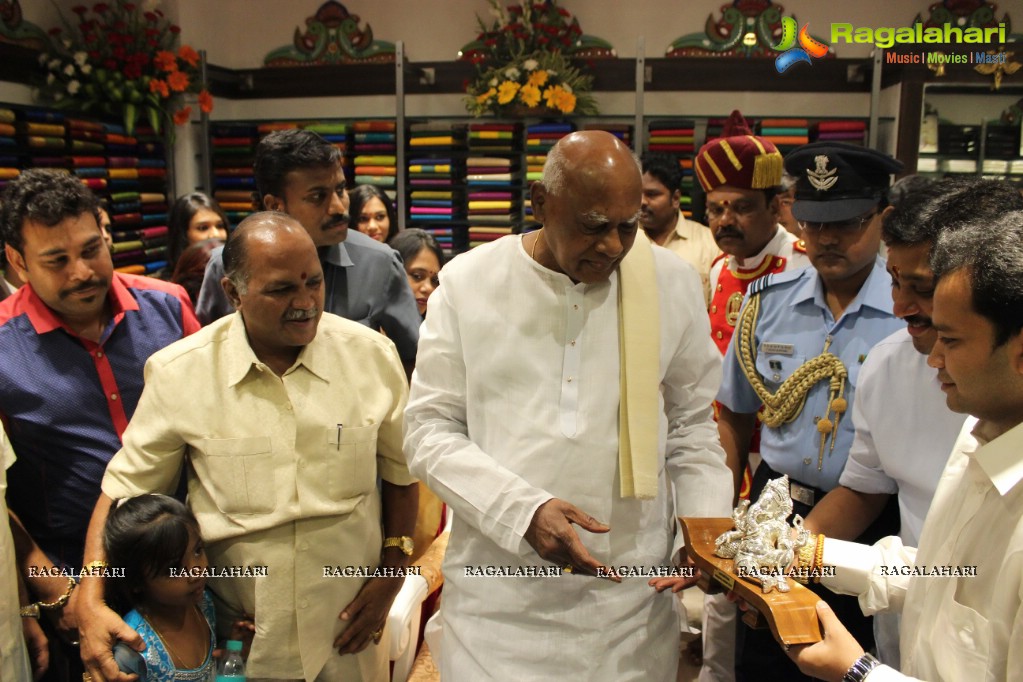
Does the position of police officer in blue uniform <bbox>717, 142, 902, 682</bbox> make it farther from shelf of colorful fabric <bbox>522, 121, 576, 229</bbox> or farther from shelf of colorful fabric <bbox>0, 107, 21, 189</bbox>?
shelf of colorful fabric <bbox>0, 107, 21, 189</bbox>

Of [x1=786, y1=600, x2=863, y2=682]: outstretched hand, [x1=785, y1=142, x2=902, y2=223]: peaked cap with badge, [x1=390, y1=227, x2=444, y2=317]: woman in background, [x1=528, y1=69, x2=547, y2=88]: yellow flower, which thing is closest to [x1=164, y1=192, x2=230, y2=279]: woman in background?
[x1=390, y1=227, x2=444, y2=317]: woman in background

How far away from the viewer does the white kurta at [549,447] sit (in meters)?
1.61

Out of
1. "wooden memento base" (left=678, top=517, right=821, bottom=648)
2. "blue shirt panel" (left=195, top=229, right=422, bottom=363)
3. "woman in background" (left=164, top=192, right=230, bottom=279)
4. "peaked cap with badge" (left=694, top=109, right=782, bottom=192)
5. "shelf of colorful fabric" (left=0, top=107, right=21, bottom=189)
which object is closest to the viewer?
"wooden memento base" (left=678, top=517, right=821, bottom=648)

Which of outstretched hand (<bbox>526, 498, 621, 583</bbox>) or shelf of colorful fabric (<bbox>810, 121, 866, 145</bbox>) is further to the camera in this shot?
shelf of colorful fabric (<bbox>810, 121, 866, 145</bbox>)

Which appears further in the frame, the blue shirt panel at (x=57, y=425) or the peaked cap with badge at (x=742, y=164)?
the peaked cap with badge at (x=742, y=164)

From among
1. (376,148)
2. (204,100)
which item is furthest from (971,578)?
(204,100)

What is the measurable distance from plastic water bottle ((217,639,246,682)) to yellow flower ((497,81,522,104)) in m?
4.14

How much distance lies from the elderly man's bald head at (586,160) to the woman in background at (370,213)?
2686mm

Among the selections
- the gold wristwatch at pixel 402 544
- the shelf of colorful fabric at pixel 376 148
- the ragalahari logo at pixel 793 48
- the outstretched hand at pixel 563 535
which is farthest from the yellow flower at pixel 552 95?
the outstretched hand at pixel 563 535

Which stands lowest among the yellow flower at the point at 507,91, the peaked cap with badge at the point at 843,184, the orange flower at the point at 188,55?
the peaked cap with badge at the point at 843,184

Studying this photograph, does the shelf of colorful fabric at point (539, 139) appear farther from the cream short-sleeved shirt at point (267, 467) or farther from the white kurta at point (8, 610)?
the white kurta at point (8, 610)

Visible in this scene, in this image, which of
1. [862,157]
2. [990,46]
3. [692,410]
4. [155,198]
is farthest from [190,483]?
[990,46]

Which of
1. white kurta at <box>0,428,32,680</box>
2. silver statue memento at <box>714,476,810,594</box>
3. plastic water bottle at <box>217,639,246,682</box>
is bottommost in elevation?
plastic water bottle at <box>217,639,246,682</box>

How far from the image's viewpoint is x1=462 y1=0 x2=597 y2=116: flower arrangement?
17.3ft
